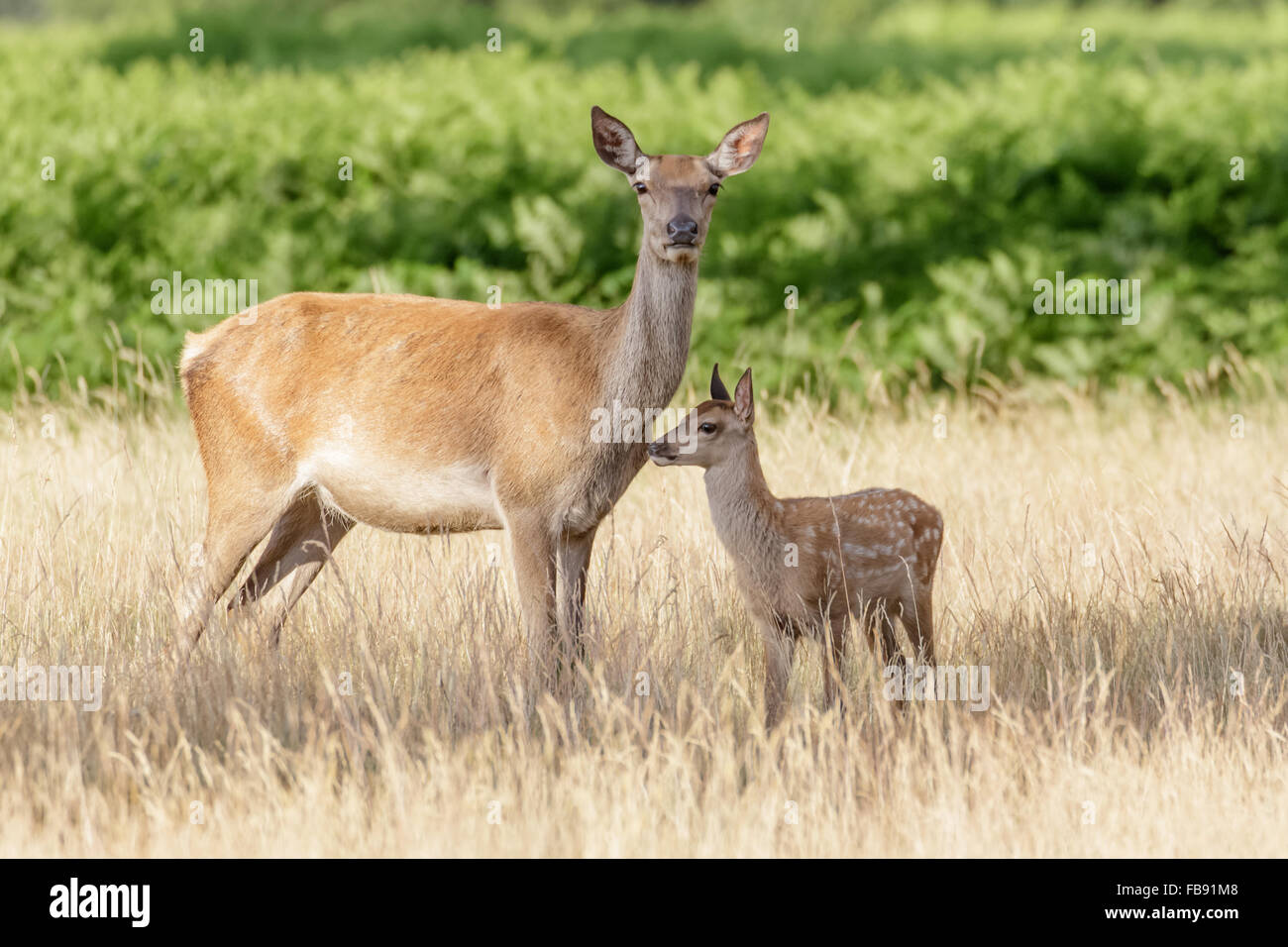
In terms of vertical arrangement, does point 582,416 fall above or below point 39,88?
below

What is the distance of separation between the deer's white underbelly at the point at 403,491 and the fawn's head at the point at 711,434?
2.00 ft

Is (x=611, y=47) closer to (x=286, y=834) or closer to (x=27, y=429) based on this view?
(x=27, y=429)

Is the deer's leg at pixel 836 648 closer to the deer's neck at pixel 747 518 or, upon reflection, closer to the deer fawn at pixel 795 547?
the deer fawn at pixel 795 547

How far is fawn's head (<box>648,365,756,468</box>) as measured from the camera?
517cm

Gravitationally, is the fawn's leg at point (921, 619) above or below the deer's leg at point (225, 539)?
below

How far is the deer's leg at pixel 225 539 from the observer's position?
566 centimetres

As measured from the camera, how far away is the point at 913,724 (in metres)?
4.93

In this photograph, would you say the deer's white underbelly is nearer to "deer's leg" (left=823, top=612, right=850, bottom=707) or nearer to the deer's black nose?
the deer's black nose

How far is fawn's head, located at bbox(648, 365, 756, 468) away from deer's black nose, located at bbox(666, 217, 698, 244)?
397 millimetres

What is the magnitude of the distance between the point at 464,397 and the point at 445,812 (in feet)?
5.60

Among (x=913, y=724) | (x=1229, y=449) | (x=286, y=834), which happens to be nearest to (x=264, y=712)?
(x=286, y=834)

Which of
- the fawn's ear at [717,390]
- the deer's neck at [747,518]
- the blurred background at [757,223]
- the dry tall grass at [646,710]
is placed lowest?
the dry tall grass at [646,710]

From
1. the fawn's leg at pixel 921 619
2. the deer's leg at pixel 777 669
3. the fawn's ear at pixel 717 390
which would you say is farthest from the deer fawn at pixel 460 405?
the fawn's leg at pixel 921 619

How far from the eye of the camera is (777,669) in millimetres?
5172
